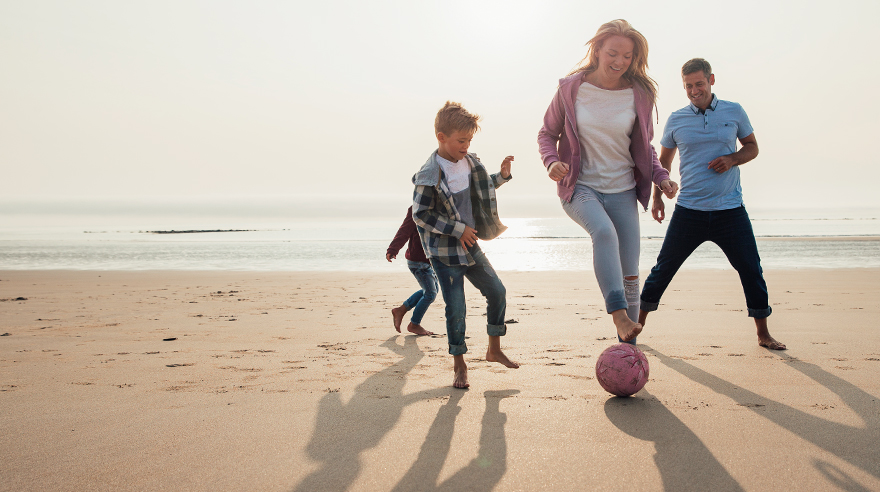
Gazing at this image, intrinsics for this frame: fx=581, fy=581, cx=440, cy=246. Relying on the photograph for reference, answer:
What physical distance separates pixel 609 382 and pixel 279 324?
402 centimetres

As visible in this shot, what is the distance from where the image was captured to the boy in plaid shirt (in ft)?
11.8

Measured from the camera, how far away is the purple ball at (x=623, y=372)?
10.0 ft

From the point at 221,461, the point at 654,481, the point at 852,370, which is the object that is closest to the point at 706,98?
the point at 852,370

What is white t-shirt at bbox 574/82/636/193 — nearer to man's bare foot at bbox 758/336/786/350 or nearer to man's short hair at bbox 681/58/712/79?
man's short hair at bbox 681/58/712/79

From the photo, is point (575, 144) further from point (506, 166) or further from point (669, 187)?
point (669, 187)

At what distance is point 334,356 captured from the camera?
446 cm

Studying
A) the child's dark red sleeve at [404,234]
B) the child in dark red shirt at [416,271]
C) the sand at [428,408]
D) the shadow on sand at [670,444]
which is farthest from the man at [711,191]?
the child's dark red sleeve at [404,234]

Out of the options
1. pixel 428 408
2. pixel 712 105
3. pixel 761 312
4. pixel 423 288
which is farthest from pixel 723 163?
pixel 423 288

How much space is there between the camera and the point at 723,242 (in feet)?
14.2

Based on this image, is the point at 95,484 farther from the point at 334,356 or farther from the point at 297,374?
the point at 334,356

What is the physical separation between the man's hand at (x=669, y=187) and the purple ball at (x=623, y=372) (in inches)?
44.6

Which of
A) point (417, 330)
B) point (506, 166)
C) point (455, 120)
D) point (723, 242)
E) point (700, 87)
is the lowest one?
point (417, 330)

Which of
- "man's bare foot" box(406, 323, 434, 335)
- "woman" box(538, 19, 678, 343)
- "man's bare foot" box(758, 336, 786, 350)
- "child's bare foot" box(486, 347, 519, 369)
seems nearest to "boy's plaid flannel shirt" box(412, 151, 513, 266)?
"woman" box(538, 19, 678, 343)

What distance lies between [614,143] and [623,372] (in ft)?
4.96
